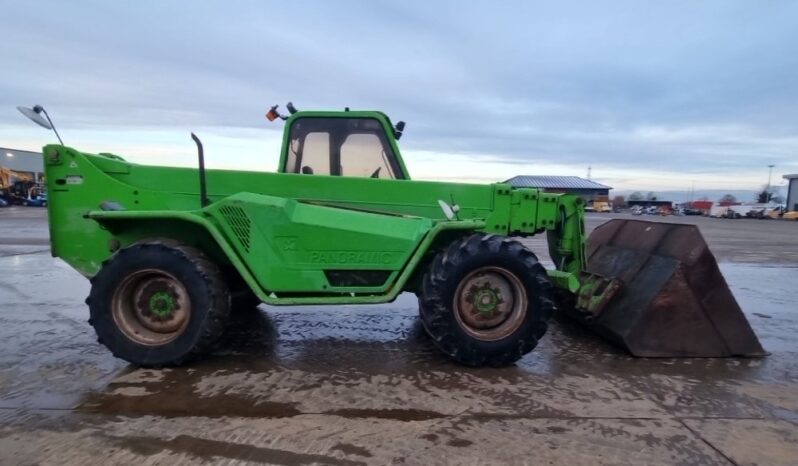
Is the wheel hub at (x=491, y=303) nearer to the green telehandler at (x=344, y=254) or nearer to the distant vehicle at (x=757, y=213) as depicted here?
the green telehandler at (x=344, y=254)

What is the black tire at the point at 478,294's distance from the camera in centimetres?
403

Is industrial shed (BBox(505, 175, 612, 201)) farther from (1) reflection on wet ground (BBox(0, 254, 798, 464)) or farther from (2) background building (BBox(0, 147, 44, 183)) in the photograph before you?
(1) reflection on wet ground (BBox(0, 254, 798, 464))

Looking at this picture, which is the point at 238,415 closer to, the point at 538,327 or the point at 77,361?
the point at 77,361

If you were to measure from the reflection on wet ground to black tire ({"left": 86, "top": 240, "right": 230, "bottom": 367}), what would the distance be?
18cm

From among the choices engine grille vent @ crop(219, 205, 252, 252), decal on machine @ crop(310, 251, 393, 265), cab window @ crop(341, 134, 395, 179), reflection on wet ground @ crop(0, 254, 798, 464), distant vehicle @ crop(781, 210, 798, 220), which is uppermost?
cab window @ crop(341, 134, 395, 179)

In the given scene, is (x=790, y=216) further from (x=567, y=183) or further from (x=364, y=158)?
(x=364, y=158)

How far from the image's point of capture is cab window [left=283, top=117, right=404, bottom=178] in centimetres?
483

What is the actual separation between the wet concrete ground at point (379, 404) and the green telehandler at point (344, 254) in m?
0.31

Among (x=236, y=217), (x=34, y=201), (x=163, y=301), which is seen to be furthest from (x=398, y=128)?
(x=34, y=201)

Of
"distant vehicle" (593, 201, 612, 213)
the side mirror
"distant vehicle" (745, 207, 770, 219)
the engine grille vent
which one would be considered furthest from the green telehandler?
"distant vehicle" (593, 201, 612, 213)

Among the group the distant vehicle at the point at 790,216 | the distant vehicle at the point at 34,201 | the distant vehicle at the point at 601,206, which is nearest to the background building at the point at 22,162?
the distant vehicle at the point at 34,201

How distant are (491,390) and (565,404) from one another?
53 centimetres

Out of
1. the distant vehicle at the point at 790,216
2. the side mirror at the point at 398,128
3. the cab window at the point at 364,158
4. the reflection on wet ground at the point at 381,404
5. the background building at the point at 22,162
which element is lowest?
the reflection on wet ground at the point at 381,404

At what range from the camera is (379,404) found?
3.42 m
